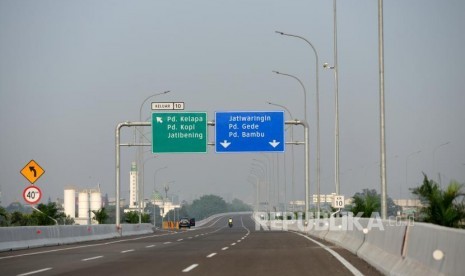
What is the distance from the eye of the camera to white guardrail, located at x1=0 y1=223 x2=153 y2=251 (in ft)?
93.2

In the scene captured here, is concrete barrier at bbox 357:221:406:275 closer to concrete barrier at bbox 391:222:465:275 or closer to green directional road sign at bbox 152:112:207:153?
concrete barrier at bbox 391:222:465:275

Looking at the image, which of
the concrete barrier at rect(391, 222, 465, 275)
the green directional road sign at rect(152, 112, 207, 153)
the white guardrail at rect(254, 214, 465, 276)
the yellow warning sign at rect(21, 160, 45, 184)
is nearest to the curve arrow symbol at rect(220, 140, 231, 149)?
the green directional road sign at rect(152, 112, 207, 153)

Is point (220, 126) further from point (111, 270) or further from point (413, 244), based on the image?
point (413, 244)

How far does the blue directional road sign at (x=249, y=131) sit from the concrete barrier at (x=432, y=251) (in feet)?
114

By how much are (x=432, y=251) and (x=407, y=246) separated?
2.47 metres

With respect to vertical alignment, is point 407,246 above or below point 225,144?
below

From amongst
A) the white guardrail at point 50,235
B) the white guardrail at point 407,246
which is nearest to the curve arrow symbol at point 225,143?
the white guardrail at point 50,235

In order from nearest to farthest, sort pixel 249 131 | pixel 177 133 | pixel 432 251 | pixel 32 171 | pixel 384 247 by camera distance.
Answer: pixel 432 251
pixel 384 247
pixel 32 171
pixel 177 133
pixel 249 131

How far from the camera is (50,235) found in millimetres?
33375

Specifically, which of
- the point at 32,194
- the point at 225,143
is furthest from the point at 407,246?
the point at 225,143

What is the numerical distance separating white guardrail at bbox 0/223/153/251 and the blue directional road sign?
8.22m

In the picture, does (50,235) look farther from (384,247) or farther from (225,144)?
(384,247)

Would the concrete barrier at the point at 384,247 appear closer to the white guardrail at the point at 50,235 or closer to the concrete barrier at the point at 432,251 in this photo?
the concrete barrier at the point at 432,251

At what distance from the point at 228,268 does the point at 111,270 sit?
2439mm
